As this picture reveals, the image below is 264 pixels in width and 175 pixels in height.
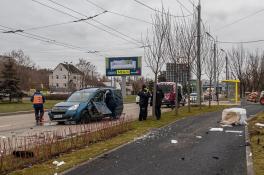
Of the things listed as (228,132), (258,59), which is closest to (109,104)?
(228,132)

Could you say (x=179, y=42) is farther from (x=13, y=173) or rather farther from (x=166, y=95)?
(x=13, y=173)

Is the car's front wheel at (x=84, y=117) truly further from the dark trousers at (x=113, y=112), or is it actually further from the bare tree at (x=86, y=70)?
the bare tree at (x=86, y=70)

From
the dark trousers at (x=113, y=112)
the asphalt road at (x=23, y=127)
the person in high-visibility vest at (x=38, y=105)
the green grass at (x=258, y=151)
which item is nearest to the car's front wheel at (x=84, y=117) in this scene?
the asphalt road at (x=23, y=127)

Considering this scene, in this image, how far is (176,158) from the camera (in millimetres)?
9000

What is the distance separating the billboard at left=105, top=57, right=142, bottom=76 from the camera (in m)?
60.7

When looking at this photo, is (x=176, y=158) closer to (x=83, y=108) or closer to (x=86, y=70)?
(x=83, y=108)

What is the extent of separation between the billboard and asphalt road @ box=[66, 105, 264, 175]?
47.9 meters

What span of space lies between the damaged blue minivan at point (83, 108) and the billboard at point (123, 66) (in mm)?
38873

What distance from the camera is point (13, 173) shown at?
761 cm

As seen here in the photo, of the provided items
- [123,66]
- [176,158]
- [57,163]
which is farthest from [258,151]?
[123,66]

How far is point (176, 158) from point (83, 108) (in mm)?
10841

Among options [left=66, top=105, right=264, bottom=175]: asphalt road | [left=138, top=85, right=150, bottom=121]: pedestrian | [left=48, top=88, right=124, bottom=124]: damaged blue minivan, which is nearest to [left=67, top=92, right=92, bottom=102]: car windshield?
[left=48, top=88, right=124, bottom=124]: damaged blue minivan

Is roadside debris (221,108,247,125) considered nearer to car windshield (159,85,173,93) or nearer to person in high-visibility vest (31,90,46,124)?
person in high-visibility vest (31,90,46,124)

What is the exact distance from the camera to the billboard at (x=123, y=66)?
60688 mm
